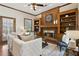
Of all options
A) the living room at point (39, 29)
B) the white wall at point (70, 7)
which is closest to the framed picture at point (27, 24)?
the living room at point (39, 29)

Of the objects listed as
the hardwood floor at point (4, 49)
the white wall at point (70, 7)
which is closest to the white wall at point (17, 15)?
→ the hardwood floor at point (4, 49)

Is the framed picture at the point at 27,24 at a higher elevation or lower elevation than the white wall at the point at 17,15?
lower

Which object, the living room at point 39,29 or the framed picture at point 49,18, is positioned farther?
the framed picture at point 49,18

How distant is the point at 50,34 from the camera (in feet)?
7.11

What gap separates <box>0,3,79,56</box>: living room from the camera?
2.03 meters

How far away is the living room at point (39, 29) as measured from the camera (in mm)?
2031

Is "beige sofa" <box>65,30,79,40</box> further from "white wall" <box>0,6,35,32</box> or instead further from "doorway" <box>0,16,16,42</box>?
"doorway" <box>0,16,16,42</box>

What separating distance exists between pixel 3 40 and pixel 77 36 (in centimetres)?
145

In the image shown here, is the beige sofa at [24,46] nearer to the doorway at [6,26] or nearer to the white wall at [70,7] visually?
the doorway at [6,26]

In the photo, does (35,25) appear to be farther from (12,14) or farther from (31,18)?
(12,14)

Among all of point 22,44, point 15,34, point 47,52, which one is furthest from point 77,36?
point 15,34

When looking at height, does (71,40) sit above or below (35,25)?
below

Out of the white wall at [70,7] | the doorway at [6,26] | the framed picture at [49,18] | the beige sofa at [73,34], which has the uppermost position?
the white wall at [70,7]

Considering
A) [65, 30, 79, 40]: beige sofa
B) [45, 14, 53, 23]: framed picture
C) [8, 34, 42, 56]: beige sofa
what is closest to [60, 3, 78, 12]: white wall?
[45, 14, 53, 23]: framed picture
